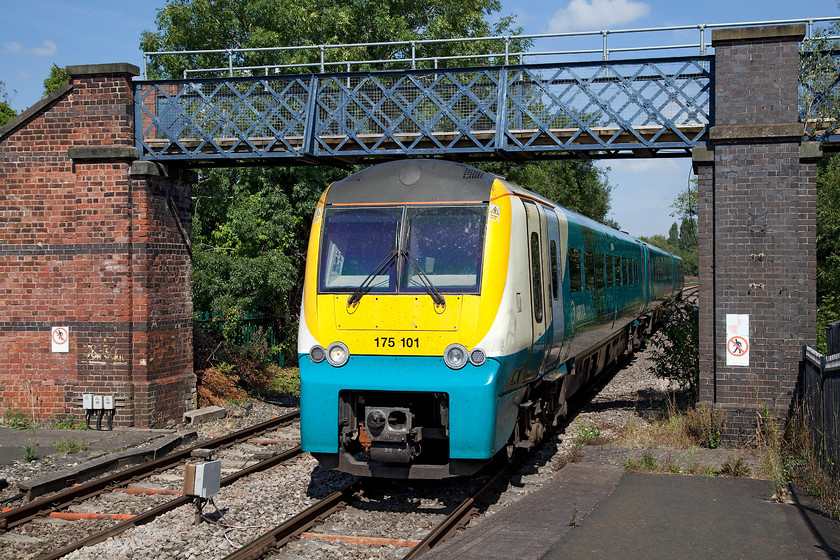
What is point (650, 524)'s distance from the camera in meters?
6.95

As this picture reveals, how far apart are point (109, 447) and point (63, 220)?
13.6 feet

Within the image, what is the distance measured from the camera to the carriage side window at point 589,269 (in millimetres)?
11883

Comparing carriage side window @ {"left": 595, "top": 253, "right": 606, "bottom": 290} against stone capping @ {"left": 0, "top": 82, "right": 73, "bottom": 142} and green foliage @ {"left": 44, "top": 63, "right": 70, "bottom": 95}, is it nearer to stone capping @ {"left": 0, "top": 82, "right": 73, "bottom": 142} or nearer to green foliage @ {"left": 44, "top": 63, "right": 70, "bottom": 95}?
stone capping @ {"left": 0, "top": 82, "right": 73, "bottom": 142}

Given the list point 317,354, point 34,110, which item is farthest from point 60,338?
point 317,354

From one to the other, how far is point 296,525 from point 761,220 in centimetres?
715

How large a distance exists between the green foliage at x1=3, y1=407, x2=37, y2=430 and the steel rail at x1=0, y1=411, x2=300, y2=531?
3337 millimetres

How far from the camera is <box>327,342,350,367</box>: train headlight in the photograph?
769 centimetres

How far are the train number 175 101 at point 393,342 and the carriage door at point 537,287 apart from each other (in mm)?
1424

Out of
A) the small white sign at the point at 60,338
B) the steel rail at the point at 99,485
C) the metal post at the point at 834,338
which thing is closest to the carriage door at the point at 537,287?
the metal post at the point at 834,338

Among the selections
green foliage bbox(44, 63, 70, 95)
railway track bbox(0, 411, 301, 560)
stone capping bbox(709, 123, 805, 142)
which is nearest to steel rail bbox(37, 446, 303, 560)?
railway track bbox(0, 411, 301, 560)

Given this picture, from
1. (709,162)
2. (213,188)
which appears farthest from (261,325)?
(709,162)

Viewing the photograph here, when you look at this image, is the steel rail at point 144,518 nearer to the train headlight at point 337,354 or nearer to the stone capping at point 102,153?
the train headlight at point 337,354

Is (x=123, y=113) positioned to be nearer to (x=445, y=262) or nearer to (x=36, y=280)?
(x=36, y=280)

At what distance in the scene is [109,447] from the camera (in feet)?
36.6
